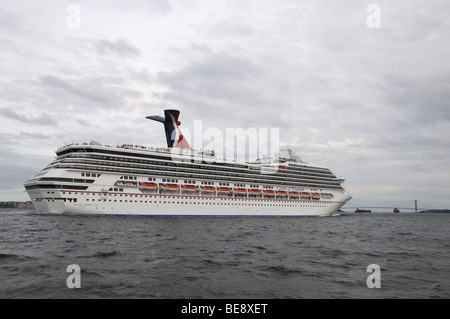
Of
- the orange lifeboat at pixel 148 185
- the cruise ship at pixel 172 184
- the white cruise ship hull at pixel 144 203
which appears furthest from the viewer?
the orange lifeboat at pixel 148 185

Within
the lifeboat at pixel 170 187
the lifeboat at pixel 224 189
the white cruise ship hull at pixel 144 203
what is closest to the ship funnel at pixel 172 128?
the lifeboat at pixel 224 189

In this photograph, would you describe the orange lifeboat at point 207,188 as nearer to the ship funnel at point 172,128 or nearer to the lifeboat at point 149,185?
the lifeboat at point 149,185

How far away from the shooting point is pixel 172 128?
72.6 m

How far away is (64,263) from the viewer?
14.5 m

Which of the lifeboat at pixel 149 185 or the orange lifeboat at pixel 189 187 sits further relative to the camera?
the orange lifeboat at pixel 189 187

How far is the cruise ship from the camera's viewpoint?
1903 inches

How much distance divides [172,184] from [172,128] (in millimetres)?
19859

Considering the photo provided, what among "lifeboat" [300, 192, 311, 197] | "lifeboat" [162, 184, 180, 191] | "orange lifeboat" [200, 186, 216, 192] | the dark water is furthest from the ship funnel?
the dark water

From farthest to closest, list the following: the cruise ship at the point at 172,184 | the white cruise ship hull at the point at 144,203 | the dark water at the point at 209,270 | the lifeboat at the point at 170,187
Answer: the lifeboat at the point at 170,187
the cruise ship at the point at 172,184
the white cruise ship hull at the point at 144,203
the dark water at the point at 209,270

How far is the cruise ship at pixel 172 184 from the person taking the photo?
159ft

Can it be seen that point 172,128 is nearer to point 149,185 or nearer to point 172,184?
point 172,184

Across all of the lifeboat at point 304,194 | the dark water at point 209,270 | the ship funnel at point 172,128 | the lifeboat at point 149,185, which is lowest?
the dark water at point 209,270

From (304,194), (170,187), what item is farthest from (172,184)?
(304,194)
